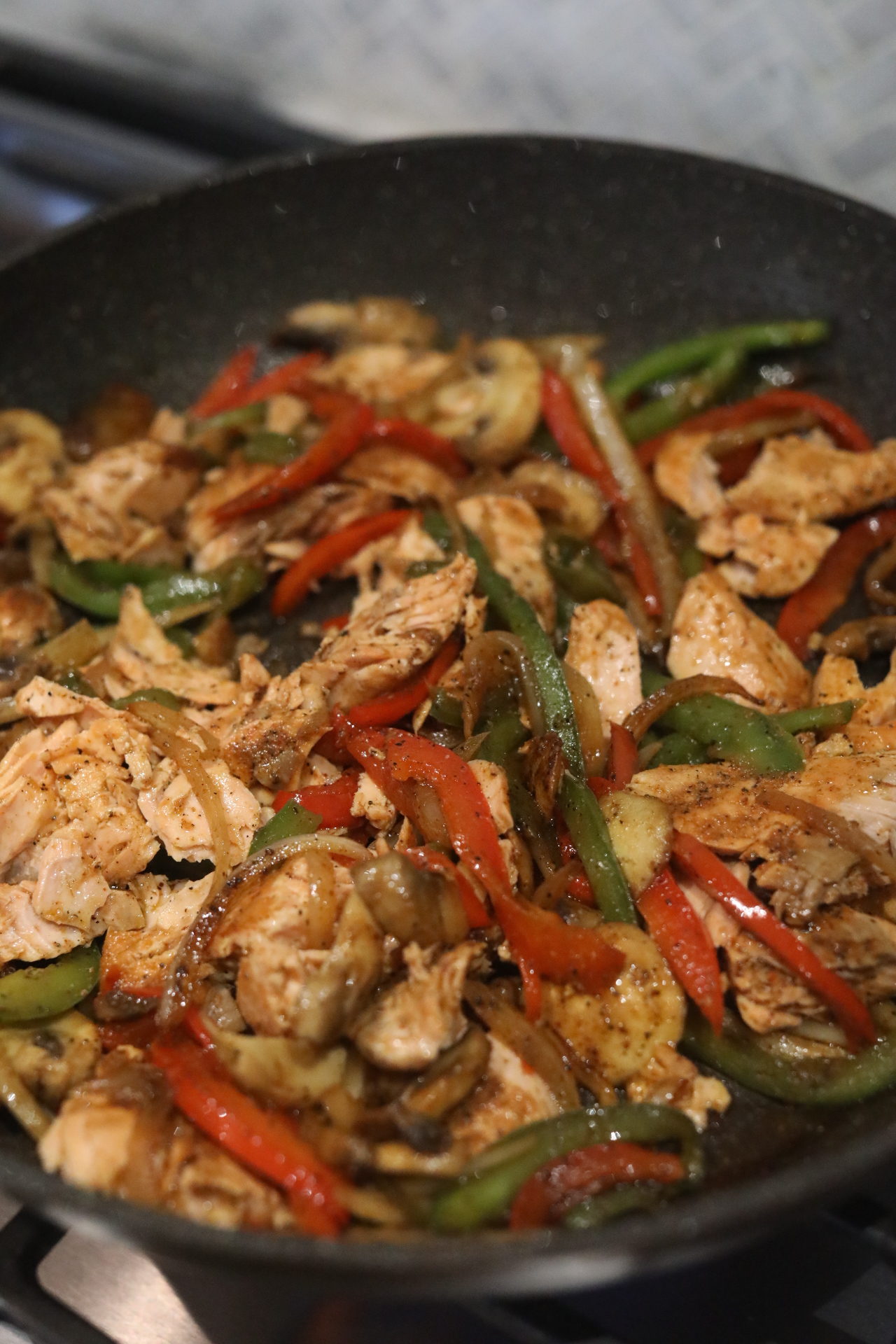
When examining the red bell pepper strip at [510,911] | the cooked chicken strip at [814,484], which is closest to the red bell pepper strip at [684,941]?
the red bell pepper strip at [510,911]

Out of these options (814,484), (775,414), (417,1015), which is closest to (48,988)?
(417,1015)

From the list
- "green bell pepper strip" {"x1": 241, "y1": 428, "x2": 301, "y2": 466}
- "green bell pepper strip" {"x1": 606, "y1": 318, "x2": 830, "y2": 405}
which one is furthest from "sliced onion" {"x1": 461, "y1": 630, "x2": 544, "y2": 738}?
"green bell pepper strip" {"x1": 606, "y1": 318, "x2": 830, "y2": 405}

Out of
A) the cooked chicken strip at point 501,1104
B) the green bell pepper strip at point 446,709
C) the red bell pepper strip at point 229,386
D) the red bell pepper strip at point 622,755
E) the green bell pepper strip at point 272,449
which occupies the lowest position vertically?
the cooked chicken strip at point 501,1104

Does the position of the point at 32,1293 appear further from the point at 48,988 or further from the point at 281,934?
the point at 281,934

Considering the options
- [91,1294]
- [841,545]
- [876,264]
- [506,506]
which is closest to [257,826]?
[91,1294]

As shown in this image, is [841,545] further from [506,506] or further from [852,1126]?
[852,1126]

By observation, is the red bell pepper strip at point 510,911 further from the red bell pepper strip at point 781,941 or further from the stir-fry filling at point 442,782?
the red bell pepper strip at point 781,941

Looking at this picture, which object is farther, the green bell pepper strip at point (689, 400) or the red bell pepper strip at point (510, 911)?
the green bell pepper strip at point (689, 400)
